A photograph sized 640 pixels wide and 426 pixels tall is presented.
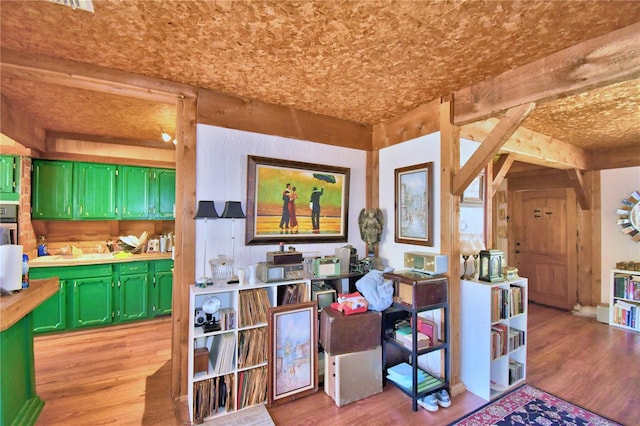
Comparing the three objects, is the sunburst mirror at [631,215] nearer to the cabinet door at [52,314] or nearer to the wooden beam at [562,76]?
the wooden beam at [562,76]

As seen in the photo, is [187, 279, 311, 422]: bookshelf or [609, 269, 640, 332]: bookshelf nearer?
[187, 279, 311, 422]: bookshelf

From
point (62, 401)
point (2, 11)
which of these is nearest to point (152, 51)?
point (2, 11)

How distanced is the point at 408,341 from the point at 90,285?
3.98m

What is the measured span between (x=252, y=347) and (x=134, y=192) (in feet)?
10.4

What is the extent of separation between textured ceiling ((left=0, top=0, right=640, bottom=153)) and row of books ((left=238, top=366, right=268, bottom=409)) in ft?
7.85

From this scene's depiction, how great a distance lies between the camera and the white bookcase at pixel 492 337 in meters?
2.38

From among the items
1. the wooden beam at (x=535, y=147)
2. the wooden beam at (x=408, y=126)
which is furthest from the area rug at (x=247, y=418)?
the wooden beam at (x=535, y=147)

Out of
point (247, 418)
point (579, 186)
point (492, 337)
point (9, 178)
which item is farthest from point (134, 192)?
point (579, 186)

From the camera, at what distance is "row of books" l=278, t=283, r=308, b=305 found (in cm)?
246

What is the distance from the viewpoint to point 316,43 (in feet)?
5.85

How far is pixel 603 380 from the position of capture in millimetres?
2633

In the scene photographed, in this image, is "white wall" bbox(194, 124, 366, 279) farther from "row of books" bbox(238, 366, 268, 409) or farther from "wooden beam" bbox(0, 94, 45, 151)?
"wooden beam" bbox(0, 94, 45, 151)

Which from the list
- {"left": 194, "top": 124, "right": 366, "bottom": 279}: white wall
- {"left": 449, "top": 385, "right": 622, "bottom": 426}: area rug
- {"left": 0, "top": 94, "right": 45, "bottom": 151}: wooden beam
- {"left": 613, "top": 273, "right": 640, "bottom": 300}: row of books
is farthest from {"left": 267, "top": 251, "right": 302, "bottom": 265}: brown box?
{"left": 613, "top": 273, "right": 640, "bottom": 300}: row of books

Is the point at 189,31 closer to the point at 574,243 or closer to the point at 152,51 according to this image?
the point at 152,51
